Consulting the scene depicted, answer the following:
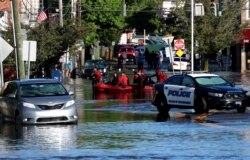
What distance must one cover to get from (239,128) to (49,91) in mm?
6849

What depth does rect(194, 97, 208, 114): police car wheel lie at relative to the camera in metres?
30.6

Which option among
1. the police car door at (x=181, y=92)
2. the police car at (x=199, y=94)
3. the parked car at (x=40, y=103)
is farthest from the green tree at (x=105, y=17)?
the parked car at (x=40, y=103)

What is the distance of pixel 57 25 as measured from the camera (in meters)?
50.8

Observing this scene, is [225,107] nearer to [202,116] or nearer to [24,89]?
[202,116]

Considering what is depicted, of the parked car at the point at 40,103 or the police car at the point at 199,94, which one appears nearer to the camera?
the parked car at the point at 40,103

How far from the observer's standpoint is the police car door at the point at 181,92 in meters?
31.3

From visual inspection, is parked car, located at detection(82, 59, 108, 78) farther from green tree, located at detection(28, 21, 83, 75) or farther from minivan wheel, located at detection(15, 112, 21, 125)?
minivan wheel, located at detection(15, 112, 21, 125)

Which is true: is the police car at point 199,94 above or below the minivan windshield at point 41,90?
below

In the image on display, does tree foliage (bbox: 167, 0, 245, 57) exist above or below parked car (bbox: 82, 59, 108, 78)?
above

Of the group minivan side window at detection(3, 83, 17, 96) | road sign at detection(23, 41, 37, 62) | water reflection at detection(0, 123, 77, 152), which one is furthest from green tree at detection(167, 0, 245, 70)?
water reflection at detection(0, 123, 77, 152)

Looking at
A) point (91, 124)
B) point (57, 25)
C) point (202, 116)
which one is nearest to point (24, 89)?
point (91, 124)

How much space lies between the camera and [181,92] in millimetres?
31578

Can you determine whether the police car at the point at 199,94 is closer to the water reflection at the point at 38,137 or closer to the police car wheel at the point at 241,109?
the police car wheel at the point at 241,109

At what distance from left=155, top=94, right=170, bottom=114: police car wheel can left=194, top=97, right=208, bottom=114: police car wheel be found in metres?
1.65
